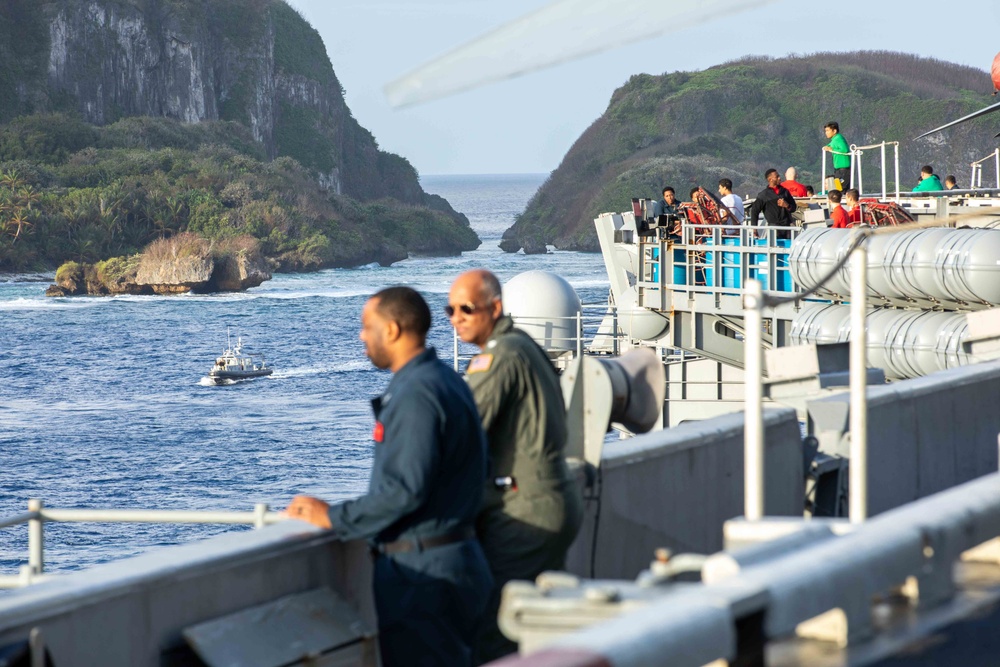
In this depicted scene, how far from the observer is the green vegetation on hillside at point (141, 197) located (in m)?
163

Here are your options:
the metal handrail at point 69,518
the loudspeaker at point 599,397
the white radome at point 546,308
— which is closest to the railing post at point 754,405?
the loudspeaker at point 599,397

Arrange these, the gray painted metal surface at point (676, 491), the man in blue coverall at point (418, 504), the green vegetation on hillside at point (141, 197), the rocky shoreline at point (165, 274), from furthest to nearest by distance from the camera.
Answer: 1. the green vegetation on hillside at point (141, 197)
2. the rocky shoreline at point (165, 274)
3. the gray painted metal surface at point (676, 491)
4. the man in blue coverall at point (418, 504)

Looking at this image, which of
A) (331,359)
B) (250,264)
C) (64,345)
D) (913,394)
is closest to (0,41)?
(250,264)

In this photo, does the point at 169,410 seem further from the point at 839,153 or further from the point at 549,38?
the point at 549,38

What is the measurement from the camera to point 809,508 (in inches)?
291

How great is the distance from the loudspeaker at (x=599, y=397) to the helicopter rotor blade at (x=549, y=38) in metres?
3.25

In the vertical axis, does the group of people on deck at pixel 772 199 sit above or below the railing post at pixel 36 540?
above

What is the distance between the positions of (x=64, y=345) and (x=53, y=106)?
77.9 meters

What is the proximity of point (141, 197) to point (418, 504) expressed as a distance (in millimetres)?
168843

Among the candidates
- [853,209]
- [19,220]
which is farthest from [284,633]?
[19,220]

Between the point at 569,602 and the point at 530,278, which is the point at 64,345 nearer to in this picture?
the point at 530,278

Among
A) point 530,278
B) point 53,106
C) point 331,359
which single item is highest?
point 53,106

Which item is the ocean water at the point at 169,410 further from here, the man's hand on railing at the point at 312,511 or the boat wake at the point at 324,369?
the man's hand on railing at the point at 312,511

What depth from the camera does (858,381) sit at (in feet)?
13.1
